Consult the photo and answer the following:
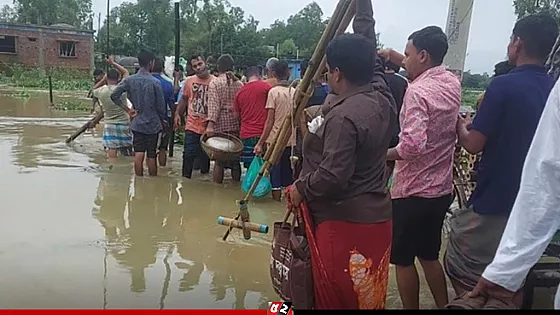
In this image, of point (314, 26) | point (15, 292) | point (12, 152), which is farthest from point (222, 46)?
point (15, 292)

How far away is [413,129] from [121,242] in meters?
3.05

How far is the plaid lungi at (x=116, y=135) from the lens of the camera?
881 centimetres

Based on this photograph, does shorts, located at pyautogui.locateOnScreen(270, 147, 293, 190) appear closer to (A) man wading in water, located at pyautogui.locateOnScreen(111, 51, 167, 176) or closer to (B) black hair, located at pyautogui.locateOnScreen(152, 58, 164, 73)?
(A) man wading in water, located at pyautogui.locateOnScreen(111, 51, 167, 176)

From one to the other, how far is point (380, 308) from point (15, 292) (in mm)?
2416

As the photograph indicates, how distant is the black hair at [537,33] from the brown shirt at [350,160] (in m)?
0.68

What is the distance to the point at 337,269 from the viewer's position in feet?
8.97

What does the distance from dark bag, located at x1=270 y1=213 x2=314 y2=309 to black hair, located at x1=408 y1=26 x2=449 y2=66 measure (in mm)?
1187

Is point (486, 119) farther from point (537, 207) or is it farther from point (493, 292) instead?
point (537, 207)

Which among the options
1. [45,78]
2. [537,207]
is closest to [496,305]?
[537,207]

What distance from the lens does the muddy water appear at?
3.95 meters

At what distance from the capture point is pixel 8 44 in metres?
42.6

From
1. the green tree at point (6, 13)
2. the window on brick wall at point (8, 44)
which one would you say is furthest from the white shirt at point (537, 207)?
the green tree at point (6, 13)

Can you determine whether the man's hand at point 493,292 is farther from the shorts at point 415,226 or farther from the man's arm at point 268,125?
the man's arm at point 268,125

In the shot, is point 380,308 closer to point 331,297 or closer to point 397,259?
point 331,297
